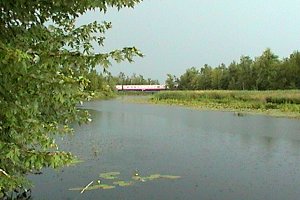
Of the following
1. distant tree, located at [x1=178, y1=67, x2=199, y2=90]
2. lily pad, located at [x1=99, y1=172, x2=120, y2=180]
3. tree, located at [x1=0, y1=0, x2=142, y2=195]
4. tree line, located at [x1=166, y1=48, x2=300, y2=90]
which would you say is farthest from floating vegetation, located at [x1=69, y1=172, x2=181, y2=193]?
distant tree, located at [x1=178, y1=67, x2=199, y2=90]

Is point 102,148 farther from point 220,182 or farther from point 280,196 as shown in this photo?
point 280,196

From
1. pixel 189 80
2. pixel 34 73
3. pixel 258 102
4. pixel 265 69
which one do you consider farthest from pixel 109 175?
pixel 189 80

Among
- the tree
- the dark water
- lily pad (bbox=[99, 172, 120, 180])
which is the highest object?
the tree

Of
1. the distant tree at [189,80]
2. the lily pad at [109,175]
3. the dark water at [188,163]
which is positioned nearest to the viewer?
the dark water at [188,163]

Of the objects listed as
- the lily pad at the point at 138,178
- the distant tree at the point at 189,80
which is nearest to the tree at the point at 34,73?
the lily pad at the point at 138,178

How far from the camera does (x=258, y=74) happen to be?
7200 cm

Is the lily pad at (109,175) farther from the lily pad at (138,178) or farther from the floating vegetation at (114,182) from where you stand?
the lily pad at (138,178)

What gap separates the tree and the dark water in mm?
6148

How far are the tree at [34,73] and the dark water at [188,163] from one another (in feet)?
20.2

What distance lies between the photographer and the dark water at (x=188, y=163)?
1041 centimetres

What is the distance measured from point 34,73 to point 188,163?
11.0 m

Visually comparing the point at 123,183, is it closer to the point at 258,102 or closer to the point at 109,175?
the point at 109,175

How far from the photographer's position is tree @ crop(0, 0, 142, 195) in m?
3.44

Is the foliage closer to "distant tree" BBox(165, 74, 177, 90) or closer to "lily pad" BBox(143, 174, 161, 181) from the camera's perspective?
"distant tree" BBox(165, 74, 177, 90)
